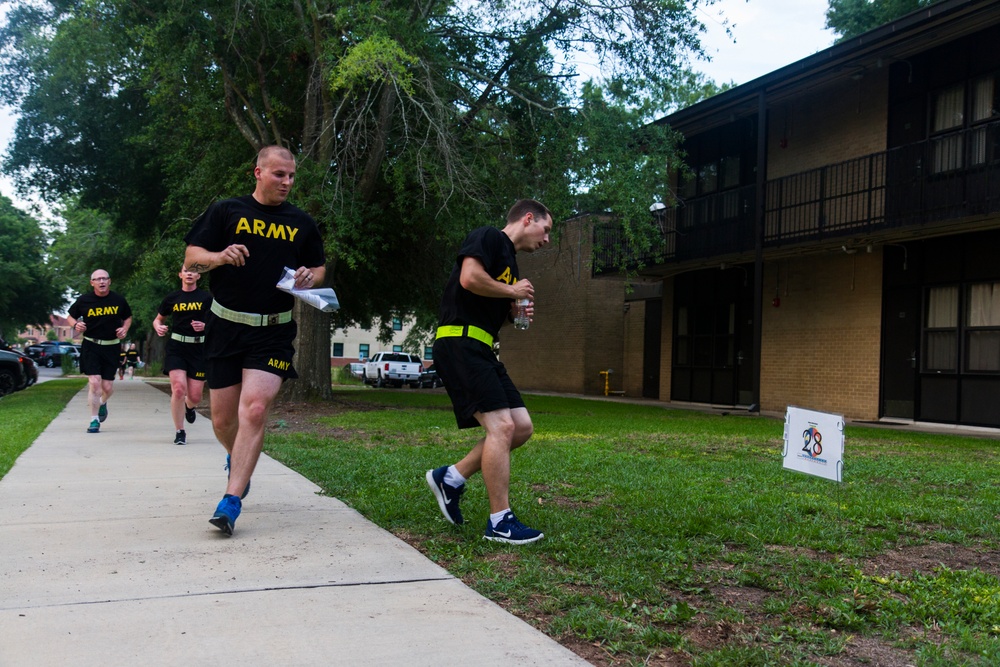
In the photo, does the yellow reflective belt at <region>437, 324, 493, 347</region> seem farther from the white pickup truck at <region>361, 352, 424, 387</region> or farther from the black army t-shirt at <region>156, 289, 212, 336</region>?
the white pickup truck at <region>361, 352, 424, 387</region>

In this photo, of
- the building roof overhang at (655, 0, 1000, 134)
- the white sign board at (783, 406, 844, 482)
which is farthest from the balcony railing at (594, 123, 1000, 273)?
the white sign board at (783, 406, 844, 482)

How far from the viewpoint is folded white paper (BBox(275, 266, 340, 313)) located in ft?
16.7

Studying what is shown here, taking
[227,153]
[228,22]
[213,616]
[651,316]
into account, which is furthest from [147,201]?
[213,616]

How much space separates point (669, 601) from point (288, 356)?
2687 mm

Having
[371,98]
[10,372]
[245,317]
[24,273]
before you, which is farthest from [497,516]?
[24,273]

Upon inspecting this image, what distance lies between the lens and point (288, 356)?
528 cm

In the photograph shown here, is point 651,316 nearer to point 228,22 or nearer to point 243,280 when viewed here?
point 228,22

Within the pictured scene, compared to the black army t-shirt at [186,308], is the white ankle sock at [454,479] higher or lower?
lower

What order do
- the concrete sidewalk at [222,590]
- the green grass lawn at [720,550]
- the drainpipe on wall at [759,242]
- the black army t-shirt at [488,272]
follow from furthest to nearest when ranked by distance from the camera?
1. the drainpipe on wall at [759,242]
2. the black army t-shirt at [488,272]
3. the green grass lawn at [720,550]
4. the concrete sidewalk at [222,590]

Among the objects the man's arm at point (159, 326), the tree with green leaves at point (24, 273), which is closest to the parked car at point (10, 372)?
the man's arm at point (159, 326)

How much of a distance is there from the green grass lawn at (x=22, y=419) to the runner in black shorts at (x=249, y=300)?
296 cm

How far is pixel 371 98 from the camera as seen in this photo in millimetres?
16031

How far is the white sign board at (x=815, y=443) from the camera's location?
21.3 ft

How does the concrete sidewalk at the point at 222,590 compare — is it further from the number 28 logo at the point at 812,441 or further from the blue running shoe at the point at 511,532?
the number 28 logo at the point at 812,441
